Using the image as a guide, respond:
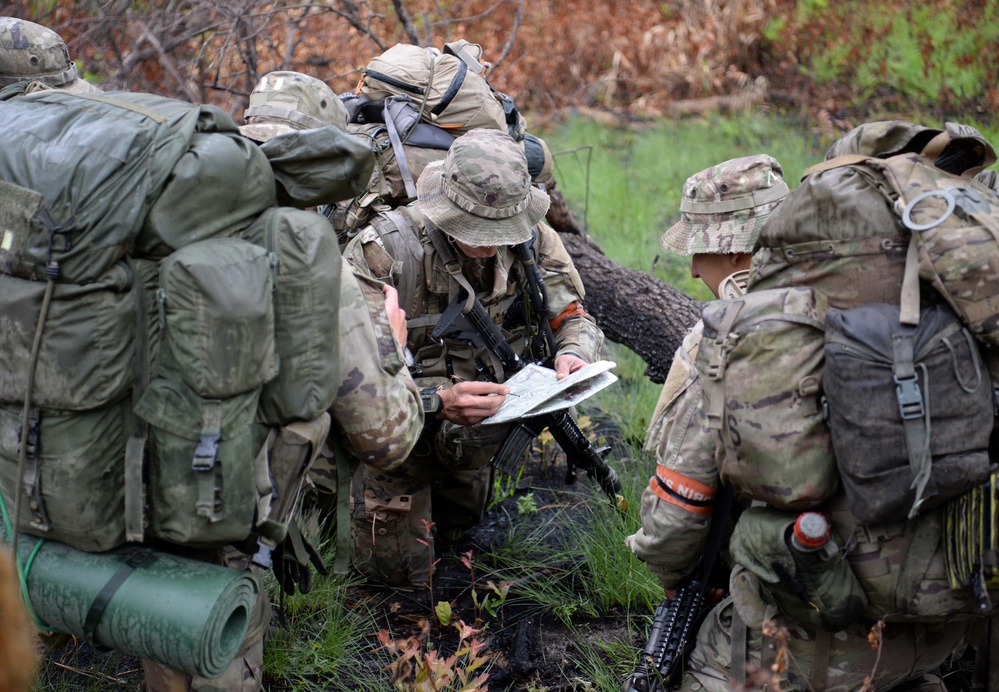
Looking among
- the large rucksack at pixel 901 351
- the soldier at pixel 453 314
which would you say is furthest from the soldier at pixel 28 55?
the large rucksack at pixel 901 351

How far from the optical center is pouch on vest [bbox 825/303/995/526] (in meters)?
2.05

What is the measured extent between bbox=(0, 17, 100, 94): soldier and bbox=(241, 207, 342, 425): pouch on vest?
2.68 meters

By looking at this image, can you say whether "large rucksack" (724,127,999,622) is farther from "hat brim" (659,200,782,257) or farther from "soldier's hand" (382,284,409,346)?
"soldier's hand" (382,284,409,346)

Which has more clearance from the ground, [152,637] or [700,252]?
[700,252]

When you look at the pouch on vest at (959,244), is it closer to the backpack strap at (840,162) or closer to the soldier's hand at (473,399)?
the backpack strap at (840,162)

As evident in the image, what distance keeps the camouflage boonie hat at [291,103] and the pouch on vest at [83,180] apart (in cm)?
156

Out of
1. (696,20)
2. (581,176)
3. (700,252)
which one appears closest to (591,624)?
(700,252)

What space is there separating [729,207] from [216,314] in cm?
178

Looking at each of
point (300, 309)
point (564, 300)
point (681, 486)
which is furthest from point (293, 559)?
point (564, 300)

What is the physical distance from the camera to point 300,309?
7.20ft

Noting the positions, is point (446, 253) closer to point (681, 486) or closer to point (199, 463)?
point (681, 486)

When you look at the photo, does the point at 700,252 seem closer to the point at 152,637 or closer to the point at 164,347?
the point at 164,347

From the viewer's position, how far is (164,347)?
6.92ft

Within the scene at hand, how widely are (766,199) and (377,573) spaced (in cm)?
234
